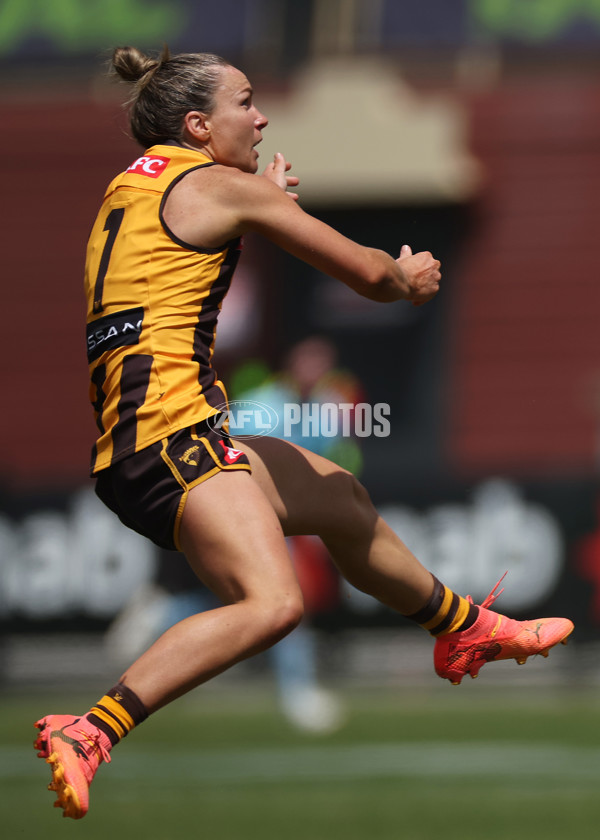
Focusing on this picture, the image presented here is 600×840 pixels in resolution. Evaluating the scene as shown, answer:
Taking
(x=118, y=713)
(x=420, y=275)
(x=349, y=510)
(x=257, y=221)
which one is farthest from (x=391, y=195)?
(x=118, y=713)

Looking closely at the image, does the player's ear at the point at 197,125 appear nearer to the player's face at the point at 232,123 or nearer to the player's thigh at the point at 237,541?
the player's face at the point at 232,123

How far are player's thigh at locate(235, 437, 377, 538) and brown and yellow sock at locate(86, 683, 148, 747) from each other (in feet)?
2.08

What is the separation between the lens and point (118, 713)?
3.30 meters

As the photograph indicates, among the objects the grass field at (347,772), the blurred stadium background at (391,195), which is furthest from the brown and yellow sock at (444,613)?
the blurred stadium background at (391,195)

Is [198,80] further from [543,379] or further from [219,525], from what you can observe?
[543,379]

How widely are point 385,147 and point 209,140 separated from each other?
10312 millimetres

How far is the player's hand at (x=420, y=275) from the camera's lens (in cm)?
376

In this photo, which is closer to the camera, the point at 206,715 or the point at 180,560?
the point at 206,715

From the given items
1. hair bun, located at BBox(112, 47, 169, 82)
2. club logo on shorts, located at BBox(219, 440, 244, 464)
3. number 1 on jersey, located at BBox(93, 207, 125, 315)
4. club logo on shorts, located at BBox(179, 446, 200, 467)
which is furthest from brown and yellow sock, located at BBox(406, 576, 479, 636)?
hair bun, located at BBox(112, 47, 169, 82)

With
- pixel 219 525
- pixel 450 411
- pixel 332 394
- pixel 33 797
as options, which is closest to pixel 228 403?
pixel 219 525

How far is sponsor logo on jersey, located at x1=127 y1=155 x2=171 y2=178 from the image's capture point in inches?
140

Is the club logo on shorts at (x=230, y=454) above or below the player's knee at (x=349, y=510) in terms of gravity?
above

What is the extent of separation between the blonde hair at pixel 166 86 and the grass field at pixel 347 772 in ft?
10.1

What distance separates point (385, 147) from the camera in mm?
13750
